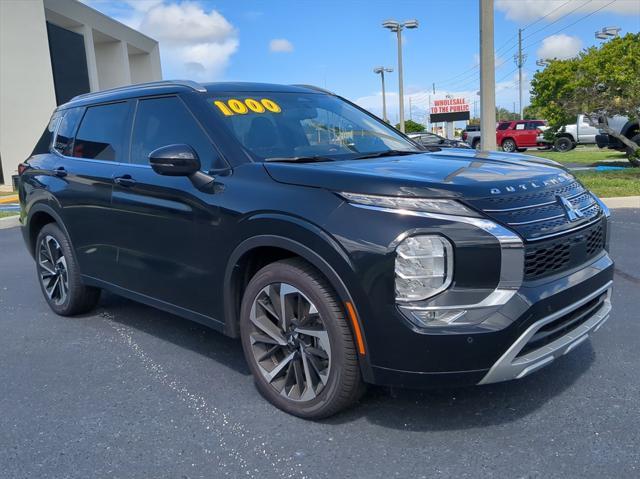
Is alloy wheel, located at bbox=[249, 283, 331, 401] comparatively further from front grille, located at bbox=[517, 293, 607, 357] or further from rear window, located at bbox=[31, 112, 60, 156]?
rear window, located at bbox=[31, 112, 60, 156]

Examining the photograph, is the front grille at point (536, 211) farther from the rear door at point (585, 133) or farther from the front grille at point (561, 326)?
the rear door at point (585, 133)

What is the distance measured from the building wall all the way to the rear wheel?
833 inches

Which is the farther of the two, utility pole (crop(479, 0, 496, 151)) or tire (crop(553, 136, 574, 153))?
tire (crop(553, 136, 574, 153))

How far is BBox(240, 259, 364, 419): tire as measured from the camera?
290cm

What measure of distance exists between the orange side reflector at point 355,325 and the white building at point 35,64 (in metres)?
20.6

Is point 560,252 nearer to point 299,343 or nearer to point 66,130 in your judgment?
point 299,343

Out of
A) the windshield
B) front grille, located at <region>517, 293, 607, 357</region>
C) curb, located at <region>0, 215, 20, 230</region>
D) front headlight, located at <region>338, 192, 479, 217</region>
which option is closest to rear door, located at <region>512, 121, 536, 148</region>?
curb, located at <region>0, 215, 20, 230</region>

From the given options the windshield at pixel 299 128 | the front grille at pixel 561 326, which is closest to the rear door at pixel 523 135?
the windshield at pixel 299 128

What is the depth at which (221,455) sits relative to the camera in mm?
2875

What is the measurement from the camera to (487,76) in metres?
11.5

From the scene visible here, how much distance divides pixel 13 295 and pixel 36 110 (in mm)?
17043

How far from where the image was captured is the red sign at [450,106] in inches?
1299

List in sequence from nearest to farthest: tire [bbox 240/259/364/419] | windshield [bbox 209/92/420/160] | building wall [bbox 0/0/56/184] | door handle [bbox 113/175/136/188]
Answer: tire [bbox 240/259/364/419], windshield [bbox 209/92/420/160], door handle [bbox 113/175/136/188], building wall [bbox 0/0/56/184]

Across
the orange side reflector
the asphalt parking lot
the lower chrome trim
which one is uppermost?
the orange side reflector
